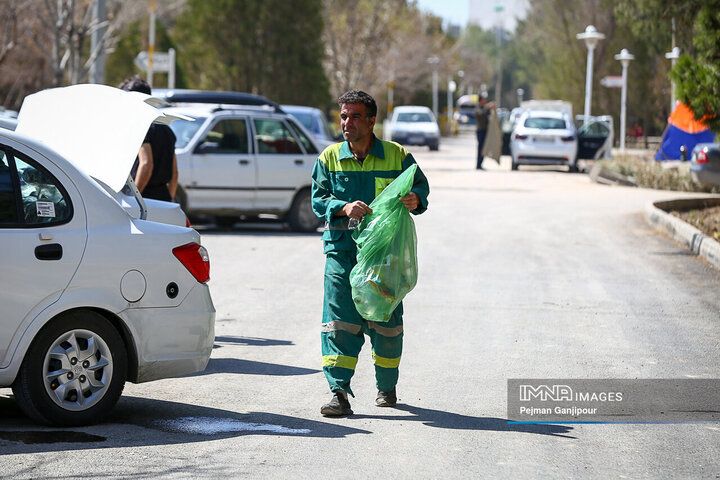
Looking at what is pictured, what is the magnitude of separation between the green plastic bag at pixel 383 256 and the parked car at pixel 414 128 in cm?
4282

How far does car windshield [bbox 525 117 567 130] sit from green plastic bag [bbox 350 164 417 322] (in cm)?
2892

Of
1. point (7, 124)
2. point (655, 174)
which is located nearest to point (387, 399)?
point (7, 124)

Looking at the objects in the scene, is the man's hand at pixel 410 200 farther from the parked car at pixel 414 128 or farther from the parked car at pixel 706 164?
the parked car at pixel 414 128

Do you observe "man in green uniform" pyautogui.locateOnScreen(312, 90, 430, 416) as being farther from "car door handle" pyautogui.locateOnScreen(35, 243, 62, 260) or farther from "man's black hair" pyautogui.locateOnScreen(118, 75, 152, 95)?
"man's black hair" pyautogui.locateOnScreen(118, 75, 152, 95)

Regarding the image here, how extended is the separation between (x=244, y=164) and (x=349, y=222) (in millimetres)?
10748

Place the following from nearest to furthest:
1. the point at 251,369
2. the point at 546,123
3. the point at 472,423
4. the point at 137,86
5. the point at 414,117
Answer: the point at 472,423
the point at 251,369
the point at 137,86
the point at 546,123
the point at 414,117

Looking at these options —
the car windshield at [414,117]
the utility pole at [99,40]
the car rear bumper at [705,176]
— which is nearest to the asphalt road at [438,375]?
the utility pole at [99,40]

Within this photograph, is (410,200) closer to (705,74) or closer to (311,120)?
(705,74)

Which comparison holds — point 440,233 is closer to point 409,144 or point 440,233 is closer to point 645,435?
point 645,435

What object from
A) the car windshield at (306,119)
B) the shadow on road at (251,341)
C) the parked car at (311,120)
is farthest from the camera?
the car windshield at (306,119)

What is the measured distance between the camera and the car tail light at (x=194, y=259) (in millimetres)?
6623

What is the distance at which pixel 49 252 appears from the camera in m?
6.17

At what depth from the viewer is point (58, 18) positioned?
30.1m

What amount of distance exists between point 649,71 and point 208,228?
39.8 metres
